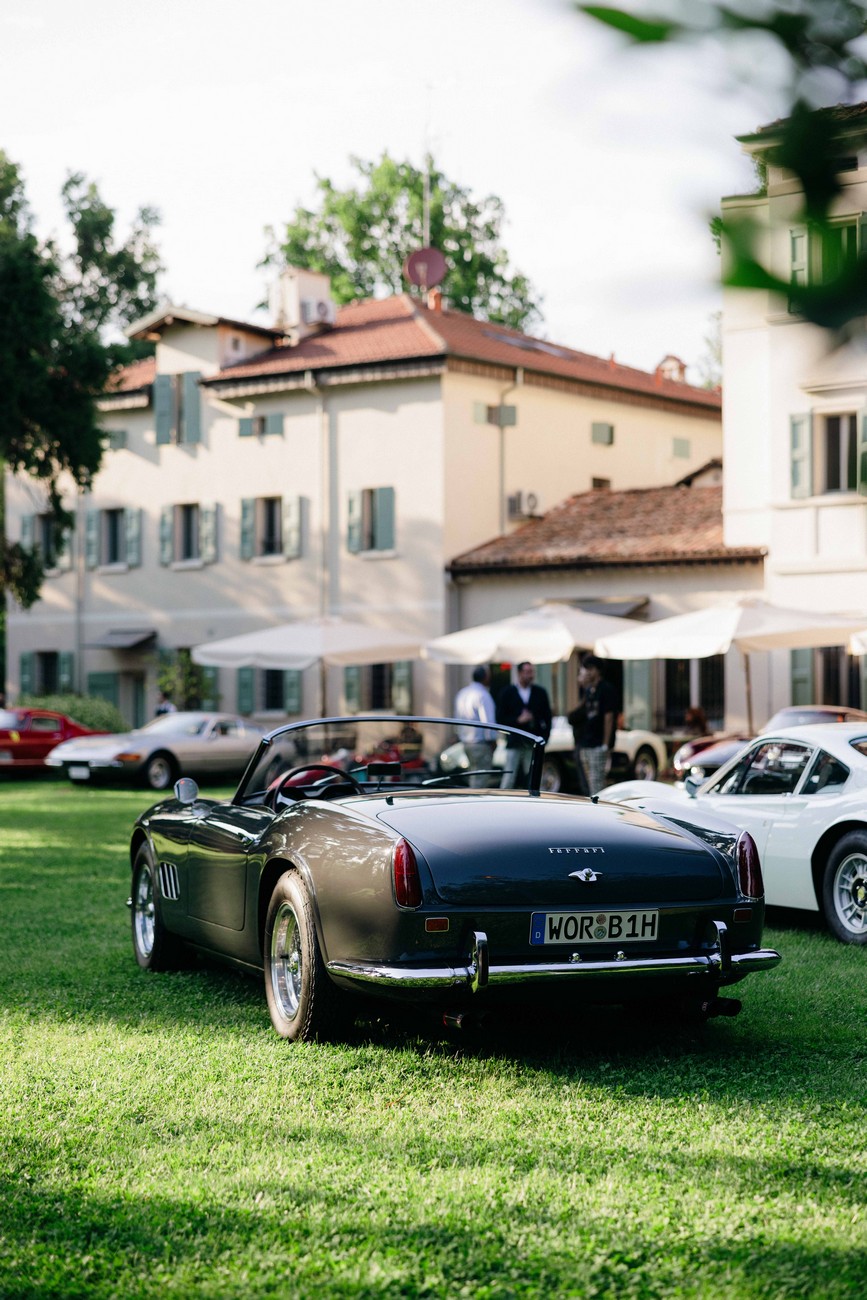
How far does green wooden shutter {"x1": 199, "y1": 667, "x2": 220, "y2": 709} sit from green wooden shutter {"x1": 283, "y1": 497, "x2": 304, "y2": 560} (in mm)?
3318

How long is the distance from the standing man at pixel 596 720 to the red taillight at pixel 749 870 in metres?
9.70

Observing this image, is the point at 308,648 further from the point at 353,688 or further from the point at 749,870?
the point at 749,870

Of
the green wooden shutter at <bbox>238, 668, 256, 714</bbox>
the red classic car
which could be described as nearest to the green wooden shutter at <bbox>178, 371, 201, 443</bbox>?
the green wooden shutter at <bbox>238, 668, 256, 714</bbox>

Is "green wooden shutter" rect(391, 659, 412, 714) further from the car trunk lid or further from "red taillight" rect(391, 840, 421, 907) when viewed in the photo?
"red taillight" rect(391, 840, 421, 907)

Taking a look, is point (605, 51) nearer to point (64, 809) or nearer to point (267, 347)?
point (64, 809)

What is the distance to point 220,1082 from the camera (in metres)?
5.85

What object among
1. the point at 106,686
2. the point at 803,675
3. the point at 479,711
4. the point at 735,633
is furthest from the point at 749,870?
the point at 106,686

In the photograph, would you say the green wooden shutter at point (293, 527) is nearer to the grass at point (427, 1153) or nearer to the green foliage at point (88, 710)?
the green foliage at point (88, 710)

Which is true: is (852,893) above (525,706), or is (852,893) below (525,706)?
below

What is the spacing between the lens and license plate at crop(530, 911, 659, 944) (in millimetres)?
5930

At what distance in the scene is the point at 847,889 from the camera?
949 centimetres

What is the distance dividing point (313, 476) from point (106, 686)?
25.9ft

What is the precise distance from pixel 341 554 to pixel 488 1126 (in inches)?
1148

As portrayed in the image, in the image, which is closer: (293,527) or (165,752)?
(165,752)
